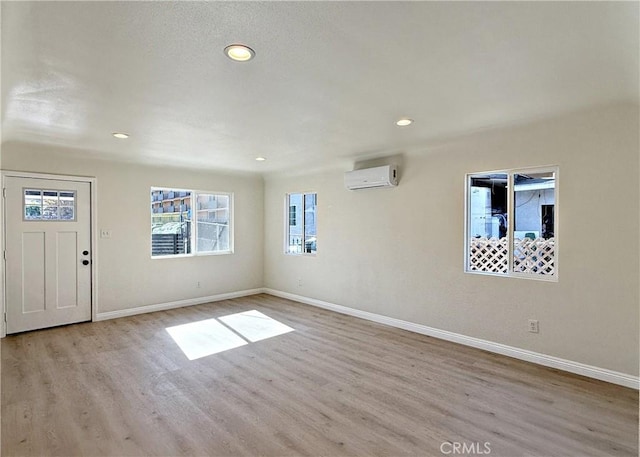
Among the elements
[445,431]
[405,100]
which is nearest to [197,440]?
[445,431]

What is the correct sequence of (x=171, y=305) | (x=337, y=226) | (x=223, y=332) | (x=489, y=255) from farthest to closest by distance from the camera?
(x=171, y=305), (x=337, y=226), (x=223, y=332), (x=489, y=255)

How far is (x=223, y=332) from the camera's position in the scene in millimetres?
4434

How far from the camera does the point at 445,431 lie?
233cm

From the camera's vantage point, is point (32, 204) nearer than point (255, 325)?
Yes

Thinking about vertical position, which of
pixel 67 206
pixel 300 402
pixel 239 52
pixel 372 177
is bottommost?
pixel 300 402

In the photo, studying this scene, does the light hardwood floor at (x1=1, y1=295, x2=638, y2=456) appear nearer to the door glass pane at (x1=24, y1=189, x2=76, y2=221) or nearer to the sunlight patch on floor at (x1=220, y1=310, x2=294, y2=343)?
the sunlight patch on floor at (x1=220, y1=310, x2=294, y2=343)

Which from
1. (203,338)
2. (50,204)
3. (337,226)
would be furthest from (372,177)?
(50,204)

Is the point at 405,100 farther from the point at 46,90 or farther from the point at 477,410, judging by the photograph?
the point at 46,90

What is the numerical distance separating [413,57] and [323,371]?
2727 millimetres

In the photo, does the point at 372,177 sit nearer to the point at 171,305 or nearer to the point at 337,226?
the point at 337,226

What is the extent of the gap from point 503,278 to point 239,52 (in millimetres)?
3311

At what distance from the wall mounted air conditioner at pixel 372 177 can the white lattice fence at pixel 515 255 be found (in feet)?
4.22

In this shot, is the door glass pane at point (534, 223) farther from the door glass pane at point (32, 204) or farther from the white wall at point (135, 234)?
the door glass pane at point (32, 204)

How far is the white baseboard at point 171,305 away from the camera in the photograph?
199 inches
